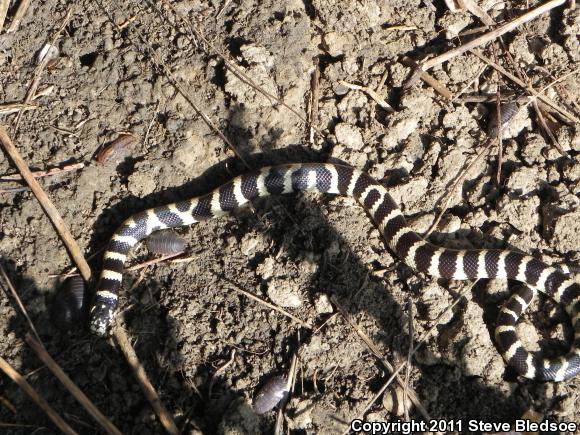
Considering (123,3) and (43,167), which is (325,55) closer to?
(123,3)

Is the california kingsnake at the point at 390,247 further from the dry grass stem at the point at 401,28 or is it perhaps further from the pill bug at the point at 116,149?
the dry grass stem at the point at 401,28

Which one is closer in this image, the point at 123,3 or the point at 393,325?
the point at 393,325

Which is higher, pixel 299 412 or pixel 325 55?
pixel 325 55

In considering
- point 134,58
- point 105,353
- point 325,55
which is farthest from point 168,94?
point 105,353

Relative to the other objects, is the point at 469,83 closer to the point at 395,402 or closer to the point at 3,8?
the point at 395,402

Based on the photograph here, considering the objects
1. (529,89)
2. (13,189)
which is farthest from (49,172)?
(529,89)

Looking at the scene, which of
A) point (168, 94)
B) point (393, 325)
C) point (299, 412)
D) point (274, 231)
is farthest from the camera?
point (168, 94)
